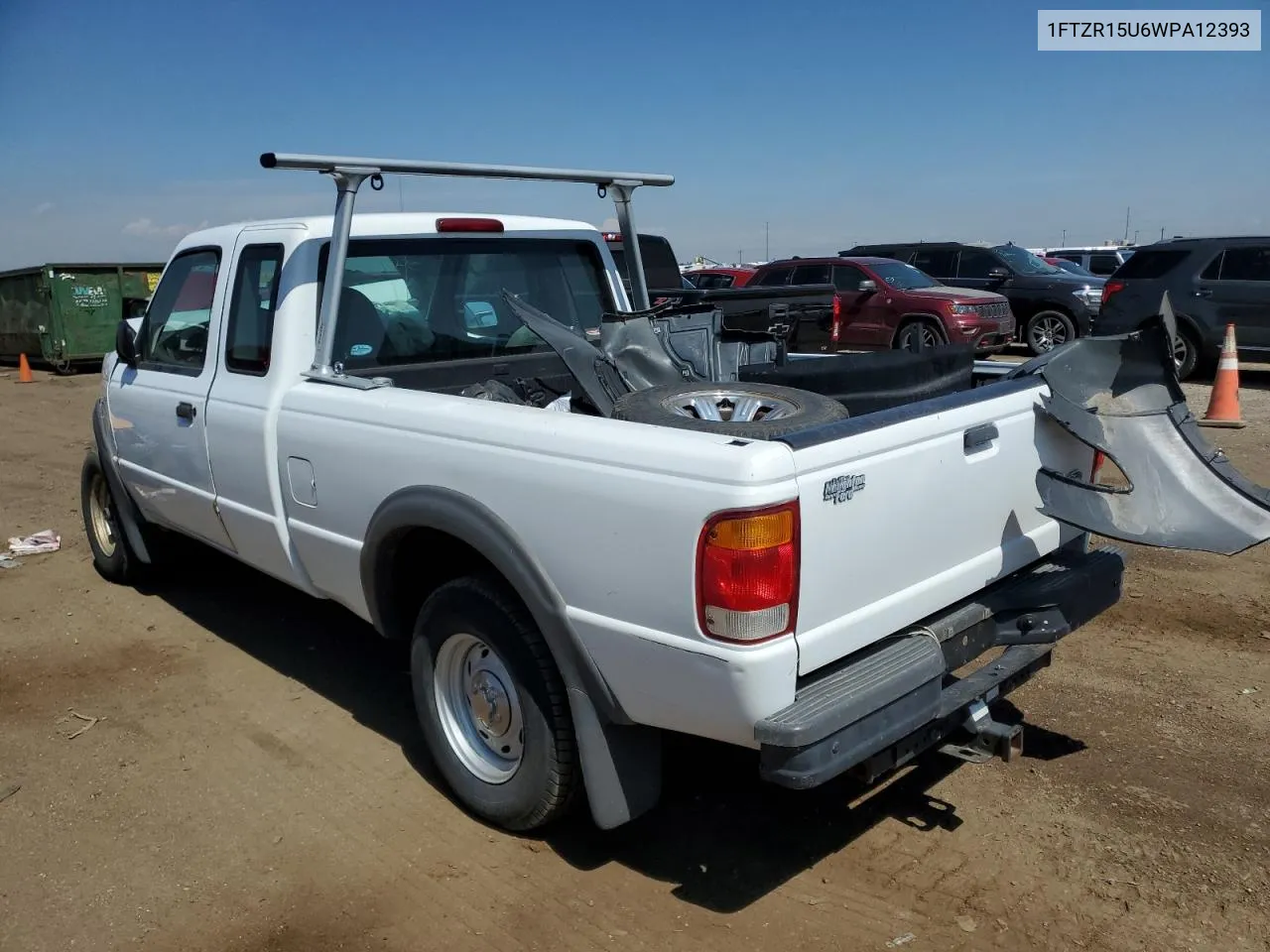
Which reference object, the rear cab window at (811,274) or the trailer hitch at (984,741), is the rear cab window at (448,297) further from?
the rear cab window at (811,274)

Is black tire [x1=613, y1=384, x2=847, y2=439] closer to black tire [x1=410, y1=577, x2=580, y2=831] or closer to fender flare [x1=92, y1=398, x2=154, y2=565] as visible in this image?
black tire [x1=410, y1=577, x2=580, y2=831]

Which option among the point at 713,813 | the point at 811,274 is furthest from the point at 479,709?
the point at 811,274

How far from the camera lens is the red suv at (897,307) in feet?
45.0

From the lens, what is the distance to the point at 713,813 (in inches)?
139

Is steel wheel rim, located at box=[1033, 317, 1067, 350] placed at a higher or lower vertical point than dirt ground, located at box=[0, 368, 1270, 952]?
higher

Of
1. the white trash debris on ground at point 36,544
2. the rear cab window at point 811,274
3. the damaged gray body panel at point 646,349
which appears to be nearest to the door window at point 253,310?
the damaged gray body panel at point 646,349

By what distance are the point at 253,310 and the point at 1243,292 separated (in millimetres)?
11728

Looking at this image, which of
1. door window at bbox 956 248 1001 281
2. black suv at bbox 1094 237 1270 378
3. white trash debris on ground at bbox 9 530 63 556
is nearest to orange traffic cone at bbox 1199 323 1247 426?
black suv at bbox 1094 237 1270 378

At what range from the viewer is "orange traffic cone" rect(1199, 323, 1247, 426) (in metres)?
9.87

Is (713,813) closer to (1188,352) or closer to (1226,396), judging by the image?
(1226,396)

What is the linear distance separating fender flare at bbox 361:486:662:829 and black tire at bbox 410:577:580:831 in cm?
9

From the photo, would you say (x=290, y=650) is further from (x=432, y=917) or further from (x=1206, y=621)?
(x=1206, y=621)

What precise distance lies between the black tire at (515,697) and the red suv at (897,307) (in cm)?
979

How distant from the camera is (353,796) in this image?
3.71 meters
